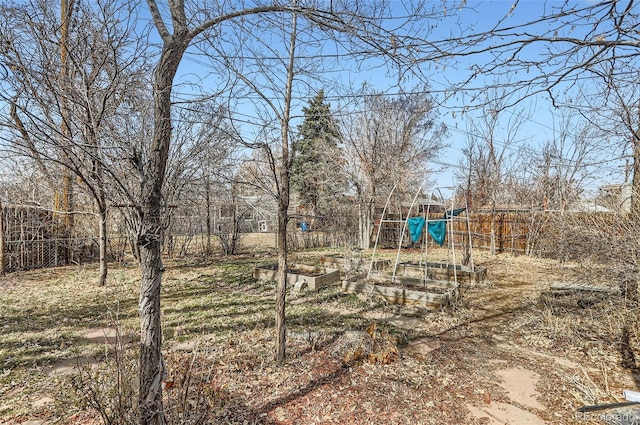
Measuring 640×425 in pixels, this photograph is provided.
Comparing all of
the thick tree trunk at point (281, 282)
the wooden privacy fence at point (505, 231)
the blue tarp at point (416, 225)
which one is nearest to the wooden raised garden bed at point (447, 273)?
the blue tarp at point (416, 225)

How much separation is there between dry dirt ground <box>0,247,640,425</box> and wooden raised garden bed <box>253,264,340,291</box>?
3.15ft

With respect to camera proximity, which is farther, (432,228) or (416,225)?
(432,228)

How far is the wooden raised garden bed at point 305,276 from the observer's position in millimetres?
7023

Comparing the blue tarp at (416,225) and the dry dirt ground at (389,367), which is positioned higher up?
the blue tarp at (416,225)

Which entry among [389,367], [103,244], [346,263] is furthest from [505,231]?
[103,244]

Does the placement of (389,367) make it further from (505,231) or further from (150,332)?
(505,231)

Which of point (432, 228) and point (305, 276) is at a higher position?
point (432, 228)

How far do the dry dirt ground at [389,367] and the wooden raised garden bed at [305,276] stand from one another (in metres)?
0.96

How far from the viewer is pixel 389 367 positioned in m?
3.56

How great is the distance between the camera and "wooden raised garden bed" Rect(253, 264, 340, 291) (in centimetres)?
702

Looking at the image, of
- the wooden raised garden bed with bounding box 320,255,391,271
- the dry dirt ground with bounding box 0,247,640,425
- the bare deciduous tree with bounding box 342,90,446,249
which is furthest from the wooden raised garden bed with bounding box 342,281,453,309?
the bare deciduous tree with bounding box 342,90,446,249

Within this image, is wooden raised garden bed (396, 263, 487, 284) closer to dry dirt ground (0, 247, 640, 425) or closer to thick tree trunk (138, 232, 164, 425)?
dry dirt ground (0, 247, 640, 425)

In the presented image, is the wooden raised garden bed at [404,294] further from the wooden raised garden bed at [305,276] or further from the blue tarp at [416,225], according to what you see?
the blue tarp at [416,225]

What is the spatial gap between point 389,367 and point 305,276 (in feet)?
12.5
